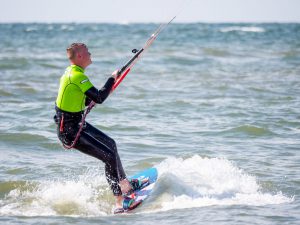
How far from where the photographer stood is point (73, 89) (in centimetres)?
667

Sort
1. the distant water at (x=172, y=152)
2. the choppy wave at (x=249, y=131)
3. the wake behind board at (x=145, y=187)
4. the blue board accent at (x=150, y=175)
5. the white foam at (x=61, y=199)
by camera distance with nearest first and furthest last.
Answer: the distant water at (x=172, y=152)
the white foam at (x=61, y=199)
the wake behind board at (x=145, y=187)
the blue board accent at (x=150, y=175)
the choppy wave at (x=249, y=131)

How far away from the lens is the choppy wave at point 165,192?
7211mm

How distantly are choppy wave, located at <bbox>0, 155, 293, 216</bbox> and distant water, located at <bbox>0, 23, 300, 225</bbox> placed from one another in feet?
0.04

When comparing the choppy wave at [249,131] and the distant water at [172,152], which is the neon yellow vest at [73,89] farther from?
the choppy wave at [249,131]

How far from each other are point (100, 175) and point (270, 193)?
93.8 inches

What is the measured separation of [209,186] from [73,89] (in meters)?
2.16

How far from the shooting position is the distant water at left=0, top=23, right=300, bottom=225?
706 centimetres

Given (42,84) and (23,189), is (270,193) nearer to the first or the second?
(23,189)

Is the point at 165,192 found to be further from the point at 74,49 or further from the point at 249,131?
the point at 249,131

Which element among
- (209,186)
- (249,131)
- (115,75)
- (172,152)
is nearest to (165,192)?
(209,186)

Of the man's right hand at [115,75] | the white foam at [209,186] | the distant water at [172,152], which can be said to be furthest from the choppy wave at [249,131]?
the man's right hand at [115,75]

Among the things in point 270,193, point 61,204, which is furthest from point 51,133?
point 270,193

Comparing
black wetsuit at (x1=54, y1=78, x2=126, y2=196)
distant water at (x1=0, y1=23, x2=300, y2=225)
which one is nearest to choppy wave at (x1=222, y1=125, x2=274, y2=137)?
distant water at (x1=0, y1=23, x2=300, y2=225)

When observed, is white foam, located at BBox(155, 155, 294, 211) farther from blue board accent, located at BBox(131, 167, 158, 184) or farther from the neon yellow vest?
the neon yellow vest
